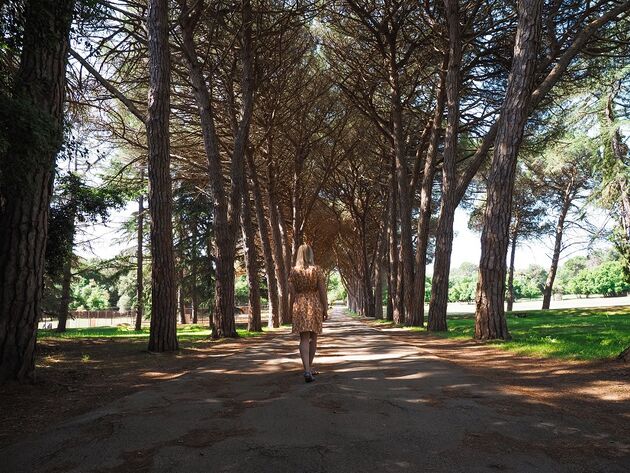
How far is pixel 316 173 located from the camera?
103 ft

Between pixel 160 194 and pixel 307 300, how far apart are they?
485 centimetres

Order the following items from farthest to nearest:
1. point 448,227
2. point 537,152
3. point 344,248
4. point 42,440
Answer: point 344,248 < point 537,152 < point 448,227 < point 42,440

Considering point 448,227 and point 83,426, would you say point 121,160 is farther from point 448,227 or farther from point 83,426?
point 83,426

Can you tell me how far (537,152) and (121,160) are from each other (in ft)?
55.1

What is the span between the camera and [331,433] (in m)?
3.69

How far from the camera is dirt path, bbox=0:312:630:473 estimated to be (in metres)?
3.06

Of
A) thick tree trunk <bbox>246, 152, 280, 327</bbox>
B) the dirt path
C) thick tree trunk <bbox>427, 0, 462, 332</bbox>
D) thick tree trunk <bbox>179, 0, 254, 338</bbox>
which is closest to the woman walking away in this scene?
the dirt path

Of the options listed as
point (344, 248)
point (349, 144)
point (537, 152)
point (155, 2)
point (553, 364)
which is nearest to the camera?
point (553, 364)

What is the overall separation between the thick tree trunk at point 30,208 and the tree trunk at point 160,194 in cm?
365

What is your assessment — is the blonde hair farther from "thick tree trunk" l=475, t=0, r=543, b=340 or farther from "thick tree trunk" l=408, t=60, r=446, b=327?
"thick tree trunk" l=408, t=60, r=446, b=327

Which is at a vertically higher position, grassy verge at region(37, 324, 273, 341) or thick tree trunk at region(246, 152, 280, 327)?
thick tree trunk at region(246, 152, 280, 327)

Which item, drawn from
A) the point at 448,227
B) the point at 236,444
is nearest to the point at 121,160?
the point at 448,227

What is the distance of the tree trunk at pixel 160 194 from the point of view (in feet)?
32.3

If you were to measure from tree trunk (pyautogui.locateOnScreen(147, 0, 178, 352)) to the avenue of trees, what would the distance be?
4cm
